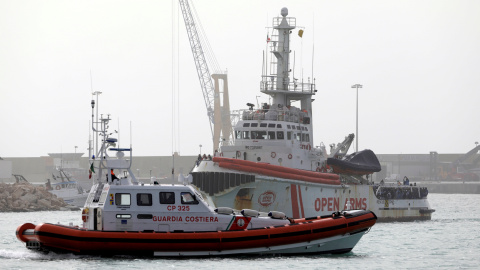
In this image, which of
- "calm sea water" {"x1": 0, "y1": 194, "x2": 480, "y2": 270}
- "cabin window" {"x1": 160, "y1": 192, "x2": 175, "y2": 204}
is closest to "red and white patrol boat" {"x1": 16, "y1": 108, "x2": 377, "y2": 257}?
"cabin window" {"x1": 160, "y1": 192, "x2": 175, "y2": 204}

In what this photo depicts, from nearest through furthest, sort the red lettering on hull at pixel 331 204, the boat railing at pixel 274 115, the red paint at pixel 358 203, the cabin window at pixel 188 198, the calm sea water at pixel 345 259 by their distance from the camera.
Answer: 1. the calm sea water at pixel 345 259
2. the cabin window at pixel 188 198
3. the red lettering on hull at pixel 331 204
4. the boat railing at pixel 274 115
5. the red paint at pixel 358 203

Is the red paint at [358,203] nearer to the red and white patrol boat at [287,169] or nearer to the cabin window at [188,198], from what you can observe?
the red and white patrol boat at [287,169]

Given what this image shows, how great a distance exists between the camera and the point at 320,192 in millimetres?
51344

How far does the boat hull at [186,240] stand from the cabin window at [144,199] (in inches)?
45.3

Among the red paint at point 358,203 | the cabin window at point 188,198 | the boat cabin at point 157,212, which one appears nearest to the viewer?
the boat cabin at point 157,212

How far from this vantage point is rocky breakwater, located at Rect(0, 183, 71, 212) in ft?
259

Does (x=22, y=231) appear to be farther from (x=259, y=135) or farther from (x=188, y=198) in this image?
(x=259, y=135)

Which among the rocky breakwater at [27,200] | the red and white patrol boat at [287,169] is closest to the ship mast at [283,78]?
the red and white patrol boat at [287,169]

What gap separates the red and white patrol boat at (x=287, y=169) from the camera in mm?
47312

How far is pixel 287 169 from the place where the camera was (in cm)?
4838

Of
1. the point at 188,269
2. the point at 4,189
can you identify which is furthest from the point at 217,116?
the point at 188,269

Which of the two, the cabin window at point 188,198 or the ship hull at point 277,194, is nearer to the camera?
the cabin window at point 188,198

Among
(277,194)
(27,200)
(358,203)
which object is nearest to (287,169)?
(277,194)

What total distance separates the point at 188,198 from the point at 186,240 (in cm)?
172
